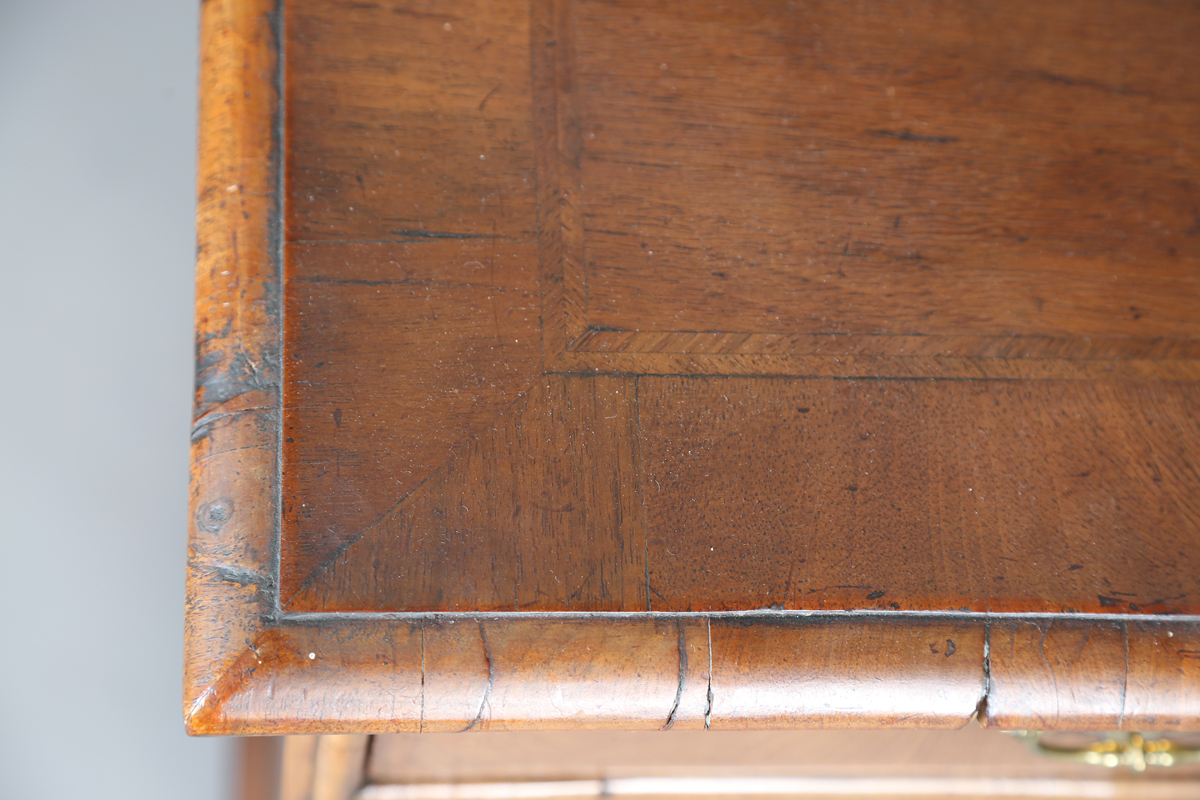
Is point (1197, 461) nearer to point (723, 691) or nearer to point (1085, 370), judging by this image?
point (1085, 370)

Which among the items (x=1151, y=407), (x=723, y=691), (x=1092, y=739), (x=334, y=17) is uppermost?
(x=334, y=17)

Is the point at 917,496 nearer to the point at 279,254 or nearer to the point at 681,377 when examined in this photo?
the point at 681,377

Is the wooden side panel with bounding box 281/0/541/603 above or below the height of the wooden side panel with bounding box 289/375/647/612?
above

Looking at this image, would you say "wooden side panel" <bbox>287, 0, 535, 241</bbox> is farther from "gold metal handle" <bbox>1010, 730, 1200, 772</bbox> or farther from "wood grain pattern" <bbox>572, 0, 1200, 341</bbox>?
"gold metal handle" <bbox>1010, 730, 1200, 772</bbox>

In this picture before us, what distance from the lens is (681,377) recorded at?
0.38 m

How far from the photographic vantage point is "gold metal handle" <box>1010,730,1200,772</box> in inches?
21.1

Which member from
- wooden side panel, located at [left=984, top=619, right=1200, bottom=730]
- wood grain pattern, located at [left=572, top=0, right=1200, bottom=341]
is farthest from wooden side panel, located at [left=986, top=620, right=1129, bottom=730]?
wood grain pattern, located at [left=572, top=0, right=1200, bottom=341]

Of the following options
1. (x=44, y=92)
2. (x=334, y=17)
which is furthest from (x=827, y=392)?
(x=44, y=92)

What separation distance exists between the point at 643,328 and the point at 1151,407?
0.26m

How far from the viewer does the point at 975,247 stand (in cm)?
41

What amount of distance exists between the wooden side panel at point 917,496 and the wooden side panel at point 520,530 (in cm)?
2

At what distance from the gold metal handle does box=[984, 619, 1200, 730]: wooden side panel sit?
7.8 inches

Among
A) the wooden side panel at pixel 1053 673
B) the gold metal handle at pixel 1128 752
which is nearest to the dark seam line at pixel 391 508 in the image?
the wooden side panel at pixel 1053 673

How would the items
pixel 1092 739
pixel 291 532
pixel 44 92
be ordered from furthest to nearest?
pixel 44 92 < pixel 1092 739 < pixel 291 532
